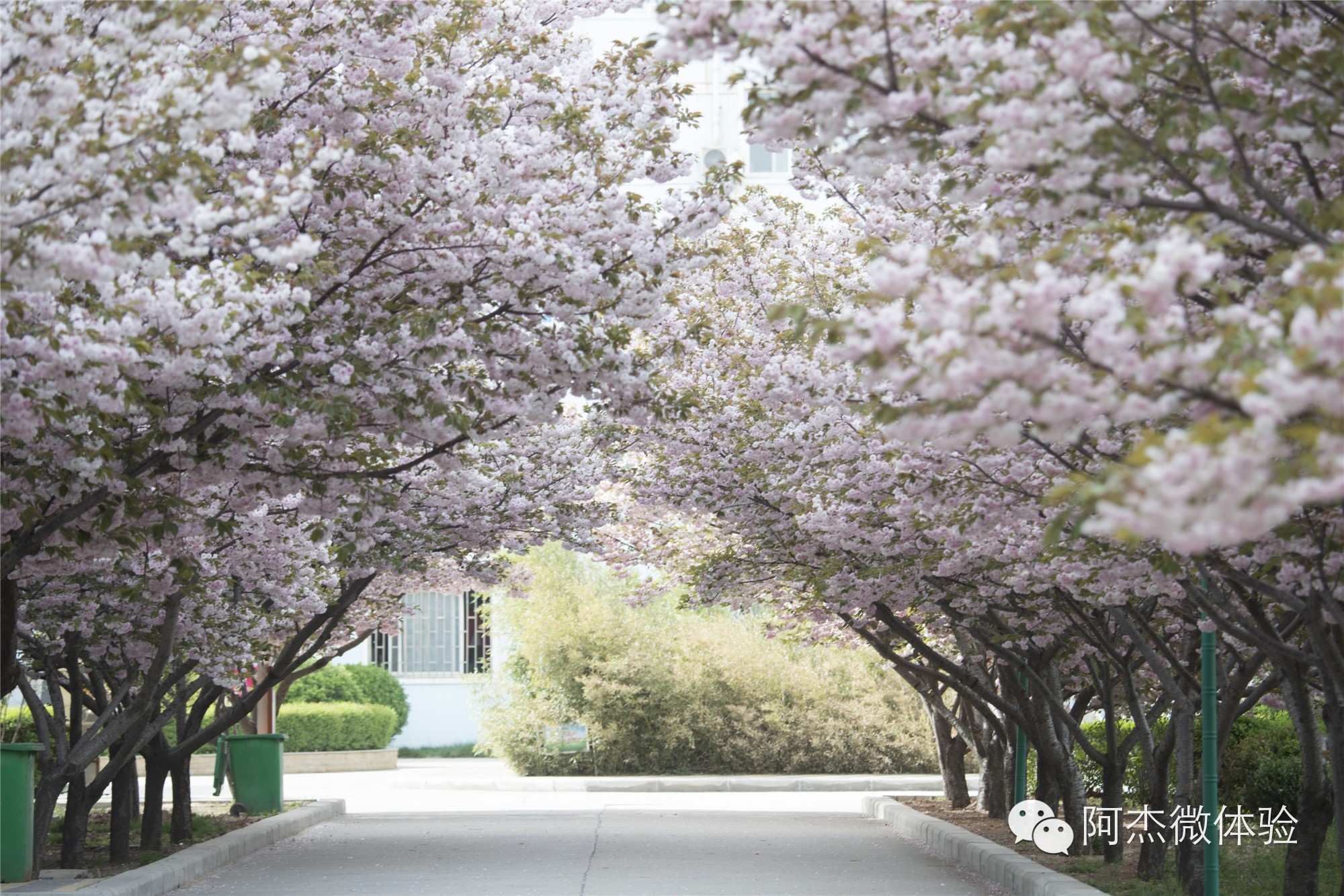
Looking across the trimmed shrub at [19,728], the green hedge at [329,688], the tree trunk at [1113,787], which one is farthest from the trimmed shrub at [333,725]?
the tree trunk at [1113,787]

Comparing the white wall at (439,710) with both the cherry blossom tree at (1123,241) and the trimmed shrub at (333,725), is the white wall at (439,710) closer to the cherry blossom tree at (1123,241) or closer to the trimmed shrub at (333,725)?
the trimmed shrub at (333,725)

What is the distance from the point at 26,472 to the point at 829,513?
598 centimetres

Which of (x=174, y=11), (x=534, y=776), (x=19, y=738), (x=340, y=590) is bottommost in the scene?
(x=534, y=776)

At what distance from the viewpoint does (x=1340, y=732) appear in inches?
319

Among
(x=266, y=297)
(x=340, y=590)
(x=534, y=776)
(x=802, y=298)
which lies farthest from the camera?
(x=534, y=776)

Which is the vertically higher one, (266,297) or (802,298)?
(802,298)

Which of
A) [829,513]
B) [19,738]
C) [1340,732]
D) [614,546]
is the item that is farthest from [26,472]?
[19,738]

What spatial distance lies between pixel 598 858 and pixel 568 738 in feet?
43.6

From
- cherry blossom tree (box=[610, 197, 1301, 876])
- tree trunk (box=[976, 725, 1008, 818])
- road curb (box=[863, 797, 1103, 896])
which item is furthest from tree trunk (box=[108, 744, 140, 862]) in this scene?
tree trunk (box=[976, 725, 1008, 818])

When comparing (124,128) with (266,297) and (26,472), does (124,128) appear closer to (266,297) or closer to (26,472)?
(266,297)

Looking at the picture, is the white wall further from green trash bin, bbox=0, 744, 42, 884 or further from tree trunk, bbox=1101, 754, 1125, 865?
green trash bin, bbox=0, 744, 42, 884

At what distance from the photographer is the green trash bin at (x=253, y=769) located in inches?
710

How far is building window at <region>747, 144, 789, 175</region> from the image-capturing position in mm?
37750

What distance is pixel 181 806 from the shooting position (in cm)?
1474
